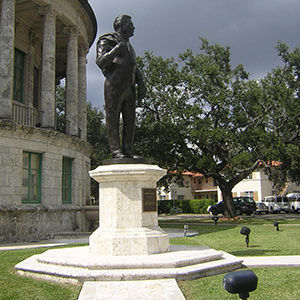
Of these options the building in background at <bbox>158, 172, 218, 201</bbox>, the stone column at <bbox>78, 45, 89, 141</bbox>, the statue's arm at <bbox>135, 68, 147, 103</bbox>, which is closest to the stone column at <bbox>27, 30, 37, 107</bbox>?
the stone column at <bbox>78, 45, 89, 141</bbox>

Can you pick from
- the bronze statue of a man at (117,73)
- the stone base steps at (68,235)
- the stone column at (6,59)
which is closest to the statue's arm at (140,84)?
the bronze statue of a man at (117,73)

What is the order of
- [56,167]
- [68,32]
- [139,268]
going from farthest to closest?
[68,32]
[56,167]
[139,268]

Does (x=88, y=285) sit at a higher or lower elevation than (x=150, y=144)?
lower

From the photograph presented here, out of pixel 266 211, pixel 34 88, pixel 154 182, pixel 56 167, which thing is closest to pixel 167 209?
pixel 266 211

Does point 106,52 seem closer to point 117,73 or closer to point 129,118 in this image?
point 117,73

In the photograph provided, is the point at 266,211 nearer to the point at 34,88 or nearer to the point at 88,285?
the point at 34,88

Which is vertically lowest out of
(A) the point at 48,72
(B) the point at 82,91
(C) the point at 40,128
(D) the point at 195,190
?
(D) the point at 195,190

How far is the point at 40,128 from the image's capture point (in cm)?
1814

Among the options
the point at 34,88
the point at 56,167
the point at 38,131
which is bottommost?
the point at 56,167

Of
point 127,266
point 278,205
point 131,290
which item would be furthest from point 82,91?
point 278,205

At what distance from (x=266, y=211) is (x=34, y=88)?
107 feet

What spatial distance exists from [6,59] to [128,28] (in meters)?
10.0

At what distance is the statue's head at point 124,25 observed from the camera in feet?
31.3

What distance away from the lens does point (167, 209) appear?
60.1 metres
